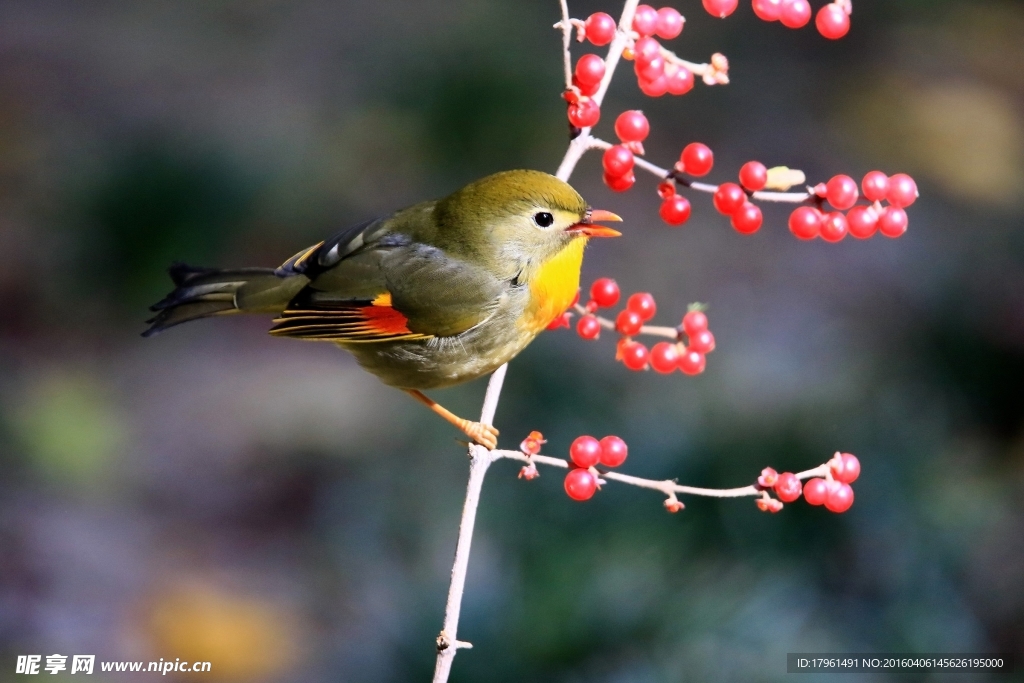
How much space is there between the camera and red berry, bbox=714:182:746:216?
1427mm

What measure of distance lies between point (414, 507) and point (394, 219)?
1.36 m

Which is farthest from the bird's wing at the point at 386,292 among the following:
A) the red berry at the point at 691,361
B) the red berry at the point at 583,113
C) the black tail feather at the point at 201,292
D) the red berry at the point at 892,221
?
the red berry at the point at 892,221

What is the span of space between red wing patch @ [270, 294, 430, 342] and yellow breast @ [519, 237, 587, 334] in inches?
8.5

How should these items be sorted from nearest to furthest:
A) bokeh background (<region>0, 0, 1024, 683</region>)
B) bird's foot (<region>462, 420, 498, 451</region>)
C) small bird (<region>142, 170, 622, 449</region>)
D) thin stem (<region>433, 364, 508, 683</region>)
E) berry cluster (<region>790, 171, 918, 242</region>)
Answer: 1. thin stem (<region>433, 364, 508, 683</region>)
2. berry cluster (<region>790, 171, 918, 242</region>)
3. bird's foot (<region>462, 420, 498, 451</region>)
4. small bird (<region>142, 170, 622, 449</region>)
5. bokeh background (<region>0, 0, 1024, 683</region>)

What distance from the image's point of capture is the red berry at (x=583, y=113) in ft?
4.71

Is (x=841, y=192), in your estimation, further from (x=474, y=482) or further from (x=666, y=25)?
(x=474, y=482)

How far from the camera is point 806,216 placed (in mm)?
1479

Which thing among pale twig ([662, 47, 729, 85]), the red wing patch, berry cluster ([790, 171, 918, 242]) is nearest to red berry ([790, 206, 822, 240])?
berry cluster ([790, 171, 918, 242])

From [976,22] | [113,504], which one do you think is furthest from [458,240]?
[976,22]

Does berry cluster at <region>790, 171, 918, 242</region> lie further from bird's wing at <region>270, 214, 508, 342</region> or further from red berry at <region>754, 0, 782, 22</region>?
bird's wing at <region>270, 214, 508, 342</region>

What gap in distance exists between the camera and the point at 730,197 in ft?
4.69

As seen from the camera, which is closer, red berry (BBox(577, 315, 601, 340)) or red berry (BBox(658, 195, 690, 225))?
red berry (BBox(658, 195, 690, 225))

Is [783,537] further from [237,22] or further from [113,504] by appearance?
[237,22]

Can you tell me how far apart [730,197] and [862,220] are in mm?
195
